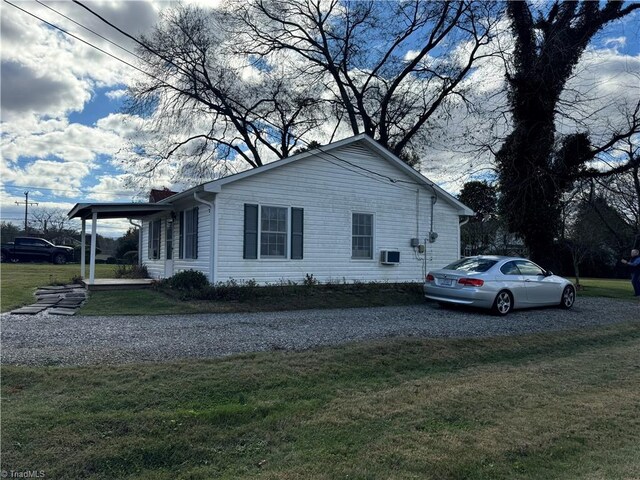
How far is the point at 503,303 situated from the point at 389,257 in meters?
5.02

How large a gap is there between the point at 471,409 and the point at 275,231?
966 centimetres

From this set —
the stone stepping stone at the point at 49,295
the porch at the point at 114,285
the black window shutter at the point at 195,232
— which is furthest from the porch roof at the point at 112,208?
the stone stepping stone at the point at 49,295

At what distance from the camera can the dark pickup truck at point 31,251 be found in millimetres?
32094

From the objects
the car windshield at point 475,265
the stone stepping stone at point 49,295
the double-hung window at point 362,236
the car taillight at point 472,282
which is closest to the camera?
the car taillight at point 472,282

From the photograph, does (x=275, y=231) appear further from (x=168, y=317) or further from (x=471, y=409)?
(x=471, y=409)

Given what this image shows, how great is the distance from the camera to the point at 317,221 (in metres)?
14.2

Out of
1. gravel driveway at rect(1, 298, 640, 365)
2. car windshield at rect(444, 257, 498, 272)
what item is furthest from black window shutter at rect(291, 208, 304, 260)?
car windshield at rect(444, 257, 498, 272)

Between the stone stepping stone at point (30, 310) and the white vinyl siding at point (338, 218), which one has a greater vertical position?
the white vinyl siding at point (338, 218)

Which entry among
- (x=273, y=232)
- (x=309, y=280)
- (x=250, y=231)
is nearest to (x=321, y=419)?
(x=250, y=231)

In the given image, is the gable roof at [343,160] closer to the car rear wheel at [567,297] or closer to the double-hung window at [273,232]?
the double-hung window at [273,232]

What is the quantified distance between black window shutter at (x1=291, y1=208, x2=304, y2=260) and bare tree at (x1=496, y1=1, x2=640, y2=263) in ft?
34.4

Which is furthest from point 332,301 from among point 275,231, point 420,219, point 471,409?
point 471,409

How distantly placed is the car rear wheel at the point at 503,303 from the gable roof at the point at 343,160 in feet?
20.6

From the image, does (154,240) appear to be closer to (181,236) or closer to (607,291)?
(181,236)
